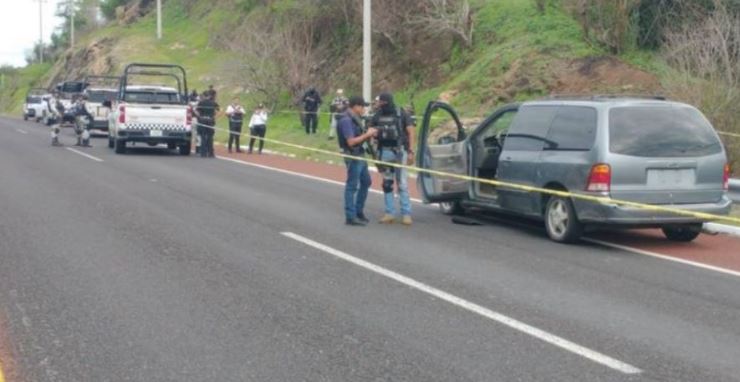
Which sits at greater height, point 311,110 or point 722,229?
point 311,110

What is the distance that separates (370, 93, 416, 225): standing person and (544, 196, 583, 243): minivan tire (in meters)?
2.09

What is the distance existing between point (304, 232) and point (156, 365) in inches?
238

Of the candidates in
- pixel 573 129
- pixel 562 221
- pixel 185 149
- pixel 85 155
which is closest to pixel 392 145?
pixel 573 129

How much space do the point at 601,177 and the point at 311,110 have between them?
22.0 m

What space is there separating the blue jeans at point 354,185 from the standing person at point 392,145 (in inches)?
11.0

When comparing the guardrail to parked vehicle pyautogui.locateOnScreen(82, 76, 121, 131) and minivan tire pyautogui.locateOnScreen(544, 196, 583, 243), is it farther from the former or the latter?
parked vehicle pyautogui.locateOnScreen(82, 76, 121, 131)

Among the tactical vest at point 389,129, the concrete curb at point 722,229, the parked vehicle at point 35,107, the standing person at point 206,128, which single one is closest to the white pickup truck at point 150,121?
the standing person at point 206,128

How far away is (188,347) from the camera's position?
24.2ft

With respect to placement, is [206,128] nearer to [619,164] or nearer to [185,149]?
[185,149]

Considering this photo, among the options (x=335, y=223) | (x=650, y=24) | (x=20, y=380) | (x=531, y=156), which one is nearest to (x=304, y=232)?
(x=335, y=223)

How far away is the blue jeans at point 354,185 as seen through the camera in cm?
1355

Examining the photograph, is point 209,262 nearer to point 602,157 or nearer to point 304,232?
point 304,232

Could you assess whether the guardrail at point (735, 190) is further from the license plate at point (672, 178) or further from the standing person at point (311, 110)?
the standing person at point (311, 110)

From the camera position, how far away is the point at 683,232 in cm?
Result: 1266
